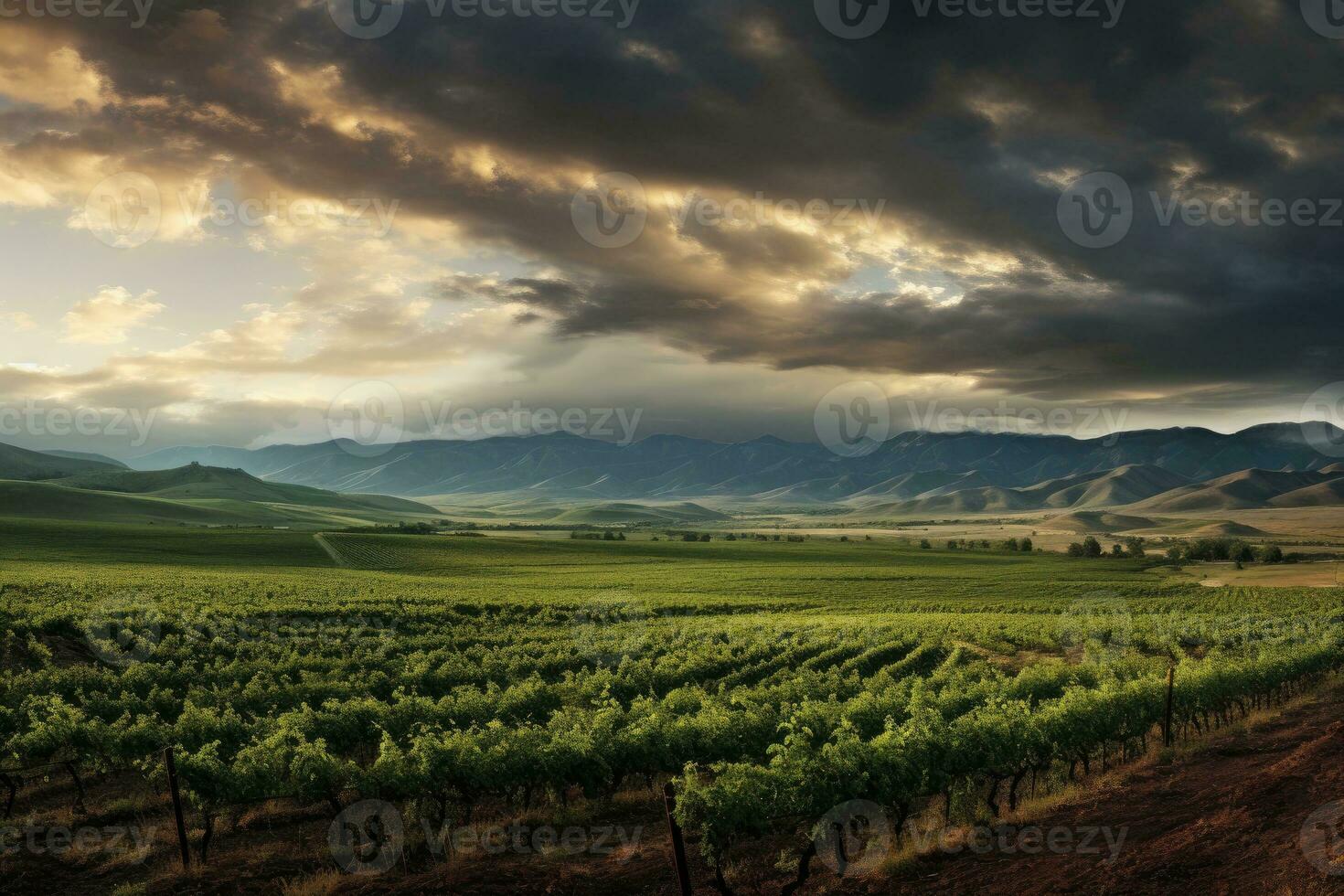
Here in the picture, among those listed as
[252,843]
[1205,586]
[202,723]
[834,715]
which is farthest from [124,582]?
[1205,586]

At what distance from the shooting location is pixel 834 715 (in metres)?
21.7

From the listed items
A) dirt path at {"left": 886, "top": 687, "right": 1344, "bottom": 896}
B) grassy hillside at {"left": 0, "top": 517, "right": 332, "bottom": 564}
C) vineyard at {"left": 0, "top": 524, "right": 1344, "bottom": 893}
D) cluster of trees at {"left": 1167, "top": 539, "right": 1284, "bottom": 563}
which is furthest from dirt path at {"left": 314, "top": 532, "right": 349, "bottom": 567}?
cluster of trees at {"left": 1167, "top": 539, "right": 1284, "bottom": 563}

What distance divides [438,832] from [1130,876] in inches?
594

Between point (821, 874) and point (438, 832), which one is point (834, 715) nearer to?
point (821, 874)

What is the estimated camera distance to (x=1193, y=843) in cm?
1370

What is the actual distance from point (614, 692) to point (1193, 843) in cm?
2312

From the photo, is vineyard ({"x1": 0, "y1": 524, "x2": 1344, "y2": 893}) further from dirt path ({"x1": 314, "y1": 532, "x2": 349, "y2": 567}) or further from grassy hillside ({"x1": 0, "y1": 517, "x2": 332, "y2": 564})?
dirt path ({"x1": 314, "y1": 532, "x2": 349, "y2": 567})

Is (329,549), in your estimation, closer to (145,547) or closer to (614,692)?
(145,547)

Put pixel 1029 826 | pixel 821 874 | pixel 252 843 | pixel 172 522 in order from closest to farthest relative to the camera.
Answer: pixel 821 874, pixel 1029 826, pixel 252 843, pixel 172 522

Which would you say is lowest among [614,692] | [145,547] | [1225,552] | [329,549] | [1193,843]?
[1225,552]

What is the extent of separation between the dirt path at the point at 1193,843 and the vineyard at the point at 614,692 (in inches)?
88.5

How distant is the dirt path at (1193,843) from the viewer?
12141 mm

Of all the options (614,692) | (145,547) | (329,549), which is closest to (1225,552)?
(614,692)

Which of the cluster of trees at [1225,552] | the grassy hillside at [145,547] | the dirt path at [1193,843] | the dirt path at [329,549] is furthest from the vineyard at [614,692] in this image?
the cluster of trees at [1225,552]
